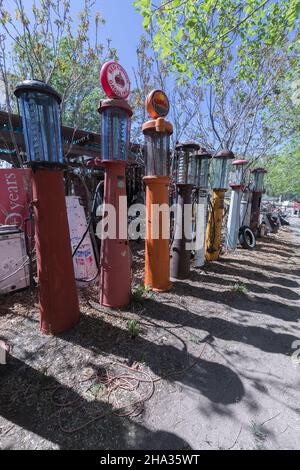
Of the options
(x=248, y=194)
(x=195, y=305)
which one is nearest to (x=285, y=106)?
(x=248, y=194)

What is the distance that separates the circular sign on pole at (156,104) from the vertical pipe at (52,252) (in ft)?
5.65

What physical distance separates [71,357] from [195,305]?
5.89 feet

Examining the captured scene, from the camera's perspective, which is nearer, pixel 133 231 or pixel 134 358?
pixel 134 358

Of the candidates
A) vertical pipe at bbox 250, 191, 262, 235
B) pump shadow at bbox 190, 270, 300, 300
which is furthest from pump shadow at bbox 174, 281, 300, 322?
vertical pipe at bbox 250, 191, 262, 235

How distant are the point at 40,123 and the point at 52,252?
4.14 feet

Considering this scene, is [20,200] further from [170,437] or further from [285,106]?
[285,106]

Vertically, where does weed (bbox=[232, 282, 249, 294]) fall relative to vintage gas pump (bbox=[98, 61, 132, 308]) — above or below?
below

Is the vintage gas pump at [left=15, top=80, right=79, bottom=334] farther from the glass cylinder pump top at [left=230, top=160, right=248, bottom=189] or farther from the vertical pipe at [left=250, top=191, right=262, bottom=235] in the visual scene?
the vertical pipe at [left=250, top=191, right=262, bottom=235]

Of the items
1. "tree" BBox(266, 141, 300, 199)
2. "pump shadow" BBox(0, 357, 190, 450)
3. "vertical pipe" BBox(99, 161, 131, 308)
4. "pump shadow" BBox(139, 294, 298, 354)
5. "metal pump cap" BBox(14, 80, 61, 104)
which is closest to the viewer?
"pump shadow" BBox(0, 357, 190, 450)

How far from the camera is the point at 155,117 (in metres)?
3.45

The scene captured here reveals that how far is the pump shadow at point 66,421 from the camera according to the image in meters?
1.55

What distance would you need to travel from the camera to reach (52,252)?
246 cm

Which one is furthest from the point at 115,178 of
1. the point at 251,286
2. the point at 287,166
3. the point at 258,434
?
the point at 287,166

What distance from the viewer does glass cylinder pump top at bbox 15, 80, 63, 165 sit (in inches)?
88.7
